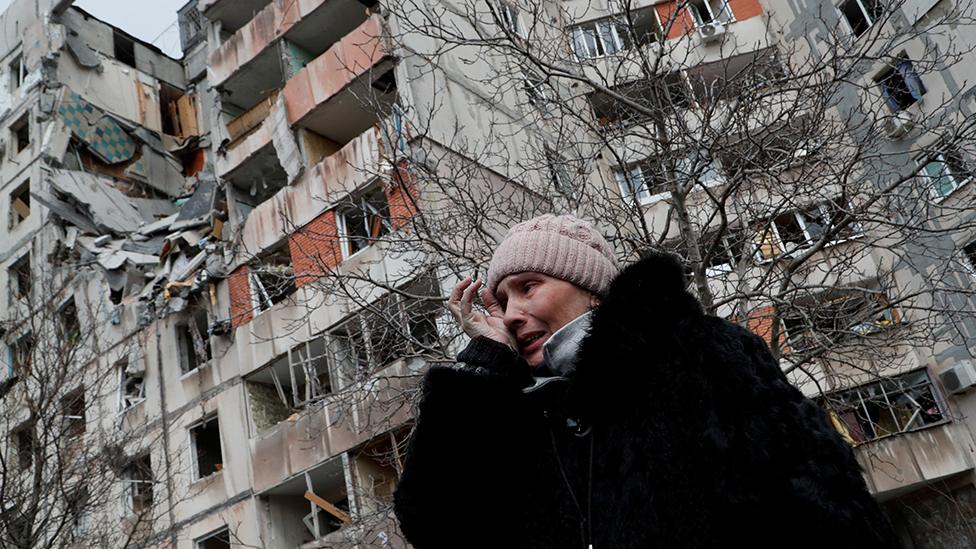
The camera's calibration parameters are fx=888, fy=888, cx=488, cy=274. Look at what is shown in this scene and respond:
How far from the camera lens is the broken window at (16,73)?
30.2 metres

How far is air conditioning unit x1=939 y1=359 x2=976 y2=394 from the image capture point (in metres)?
17.0

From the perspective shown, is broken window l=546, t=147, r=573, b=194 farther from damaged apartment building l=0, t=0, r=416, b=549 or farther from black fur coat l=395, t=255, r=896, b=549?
black fur coat l=395, t=255, r=896, b=549

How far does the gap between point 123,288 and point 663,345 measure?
24876mm

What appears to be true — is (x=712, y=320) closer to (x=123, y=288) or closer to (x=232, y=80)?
(x=232, y=80)

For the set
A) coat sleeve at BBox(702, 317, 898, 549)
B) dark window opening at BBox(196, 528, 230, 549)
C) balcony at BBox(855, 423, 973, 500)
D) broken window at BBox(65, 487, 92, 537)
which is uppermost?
dark window opening at BBox(196, 528, 230, 549)

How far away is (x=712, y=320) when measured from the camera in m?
1.88

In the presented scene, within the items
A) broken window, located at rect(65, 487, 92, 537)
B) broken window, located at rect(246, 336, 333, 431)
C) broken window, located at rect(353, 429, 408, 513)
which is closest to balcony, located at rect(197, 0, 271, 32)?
broken window, located at rect(246, 336, 333, 431)

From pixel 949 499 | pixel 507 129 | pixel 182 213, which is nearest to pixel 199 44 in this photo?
pixel 182 213

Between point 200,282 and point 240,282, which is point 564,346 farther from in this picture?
point 200,282

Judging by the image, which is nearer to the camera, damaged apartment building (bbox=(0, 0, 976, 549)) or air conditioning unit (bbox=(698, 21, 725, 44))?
damaged apartment building (bbox=(0, 0, 976, 549))

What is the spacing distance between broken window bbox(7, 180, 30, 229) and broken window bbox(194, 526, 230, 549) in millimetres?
14078

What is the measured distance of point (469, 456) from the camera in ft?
7.29

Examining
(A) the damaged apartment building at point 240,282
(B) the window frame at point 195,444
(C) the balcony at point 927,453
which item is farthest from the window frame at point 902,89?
(B) the window frame at point 195,444

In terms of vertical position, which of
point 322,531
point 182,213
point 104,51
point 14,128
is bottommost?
point 322,531
